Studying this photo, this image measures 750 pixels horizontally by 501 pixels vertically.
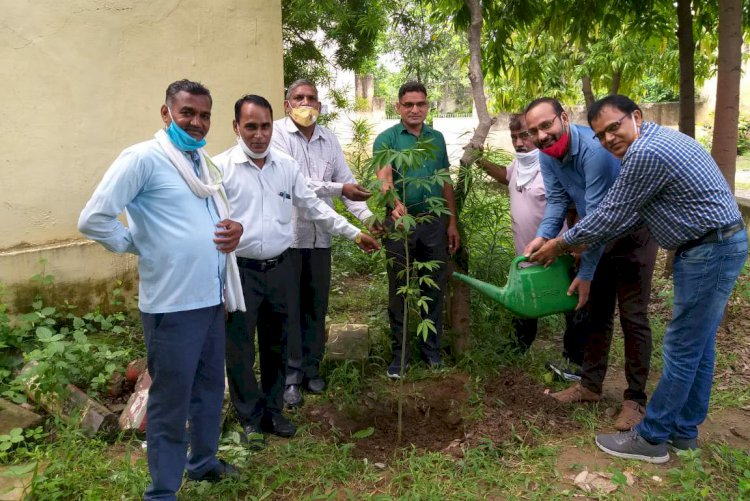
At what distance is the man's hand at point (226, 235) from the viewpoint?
262 centimetres

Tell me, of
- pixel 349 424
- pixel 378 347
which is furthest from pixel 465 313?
pixel 349 424

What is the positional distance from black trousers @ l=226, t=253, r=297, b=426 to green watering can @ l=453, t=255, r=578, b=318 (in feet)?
4.05

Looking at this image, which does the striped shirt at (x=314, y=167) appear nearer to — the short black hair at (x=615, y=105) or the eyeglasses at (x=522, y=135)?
the eyeglasses at (x=522, y=135)

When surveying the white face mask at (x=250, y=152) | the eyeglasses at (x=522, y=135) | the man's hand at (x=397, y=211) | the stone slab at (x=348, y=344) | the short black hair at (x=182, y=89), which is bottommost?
the stone slab at (x=348, y=344)

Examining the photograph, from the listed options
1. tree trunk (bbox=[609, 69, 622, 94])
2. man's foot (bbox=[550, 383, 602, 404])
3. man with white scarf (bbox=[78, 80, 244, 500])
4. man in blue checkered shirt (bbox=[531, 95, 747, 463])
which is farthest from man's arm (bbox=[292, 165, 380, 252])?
tree trunk (bbox=[609, 69, 622, 94])

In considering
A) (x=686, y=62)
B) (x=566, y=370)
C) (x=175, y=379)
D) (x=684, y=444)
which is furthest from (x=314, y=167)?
(x=686, y=62)

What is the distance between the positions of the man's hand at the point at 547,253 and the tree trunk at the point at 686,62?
2.94 meters

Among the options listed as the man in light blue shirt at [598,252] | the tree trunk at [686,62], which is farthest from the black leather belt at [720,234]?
the tree trunk at [686,62]

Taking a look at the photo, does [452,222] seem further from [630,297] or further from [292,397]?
[292,397]

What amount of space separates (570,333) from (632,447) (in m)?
1.14

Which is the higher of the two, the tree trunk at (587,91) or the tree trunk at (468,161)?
the tree trunk at (587,91)

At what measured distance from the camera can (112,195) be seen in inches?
92.6

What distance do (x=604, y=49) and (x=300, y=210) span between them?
5681 millimetres

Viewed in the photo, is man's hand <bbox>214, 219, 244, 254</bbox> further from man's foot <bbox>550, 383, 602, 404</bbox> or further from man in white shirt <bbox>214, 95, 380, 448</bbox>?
man's foot <bbox>550, 383, 602, 404</bbox>
